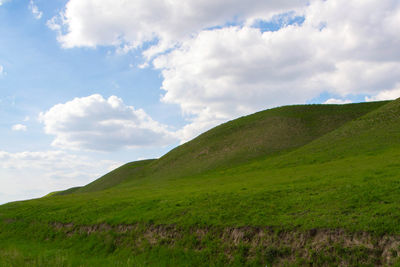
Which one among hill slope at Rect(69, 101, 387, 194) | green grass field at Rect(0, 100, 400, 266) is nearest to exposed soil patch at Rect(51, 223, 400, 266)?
green grass field at Rect(0, 100, 400, 266)

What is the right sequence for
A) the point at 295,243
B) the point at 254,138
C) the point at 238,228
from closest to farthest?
the point at 295,243 → the point at 238,228 → the point at 254,138

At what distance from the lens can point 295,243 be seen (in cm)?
1468

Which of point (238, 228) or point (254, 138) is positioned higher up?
point (254, 138)

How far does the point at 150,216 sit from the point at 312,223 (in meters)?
12.4

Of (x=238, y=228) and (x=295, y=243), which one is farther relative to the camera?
(x=238, y=228)

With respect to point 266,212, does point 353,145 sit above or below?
above

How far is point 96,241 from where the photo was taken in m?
22.3

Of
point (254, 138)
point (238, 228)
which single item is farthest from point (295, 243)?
point (254, 138)

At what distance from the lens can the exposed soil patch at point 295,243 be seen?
41.0 ft

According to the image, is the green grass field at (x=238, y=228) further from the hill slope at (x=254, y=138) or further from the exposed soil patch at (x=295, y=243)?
the hill slope at (x=254, y=138)

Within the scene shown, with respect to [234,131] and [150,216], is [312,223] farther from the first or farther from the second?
[234,131]

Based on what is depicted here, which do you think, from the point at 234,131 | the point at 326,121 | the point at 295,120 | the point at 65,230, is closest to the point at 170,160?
the point at 234,131

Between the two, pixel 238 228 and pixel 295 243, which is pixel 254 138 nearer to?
pixel 238 228

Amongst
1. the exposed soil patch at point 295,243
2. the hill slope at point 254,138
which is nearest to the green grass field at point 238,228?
the exposed soil patch at point 295,243
